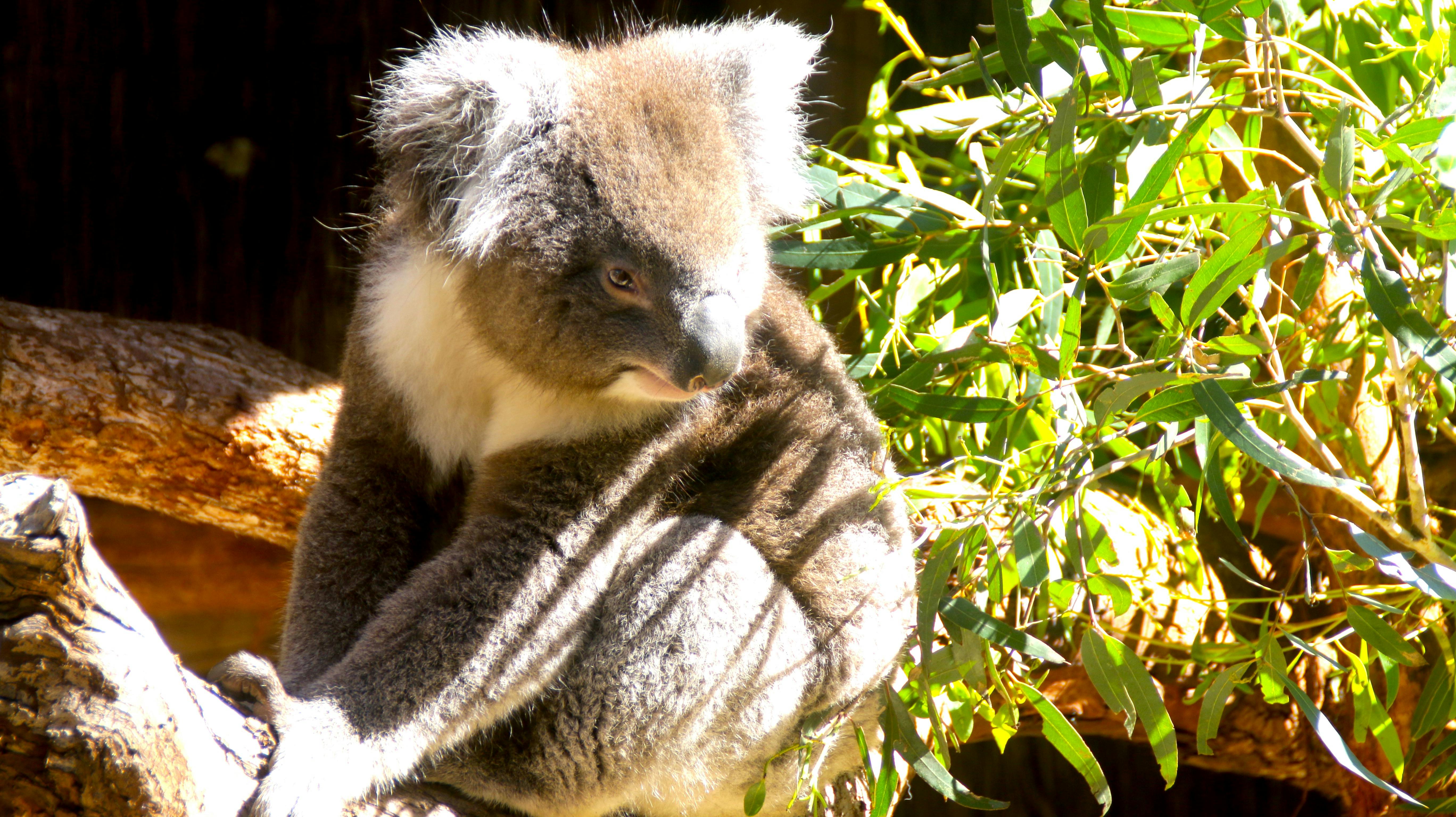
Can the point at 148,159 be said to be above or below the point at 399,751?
above

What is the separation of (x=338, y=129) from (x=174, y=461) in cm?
179

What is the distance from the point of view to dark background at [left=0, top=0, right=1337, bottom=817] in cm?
361

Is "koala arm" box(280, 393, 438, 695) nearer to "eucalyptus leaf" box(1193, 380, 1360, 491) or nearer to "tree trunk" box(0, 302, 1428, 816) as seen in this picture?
"tree trunk" box(0, 302, 1428, 816)

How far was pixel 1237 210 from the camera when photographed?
1446 mm

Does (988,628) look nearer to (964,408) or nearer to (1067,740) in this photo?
(1067,740)

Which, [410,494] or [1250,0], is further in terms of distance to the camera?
[410,494]

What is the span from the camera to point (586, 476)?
174 centimetres

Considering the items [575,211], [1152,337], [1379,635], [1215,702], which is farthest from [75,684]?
[1152,337]

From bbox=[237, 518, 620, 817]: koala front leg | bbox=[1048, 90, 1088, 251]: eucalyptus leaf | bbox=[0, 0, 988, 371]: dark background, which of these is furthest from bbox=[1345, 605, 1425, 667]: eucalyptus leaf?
bbox=[0, 0, 988, 371]: dark background

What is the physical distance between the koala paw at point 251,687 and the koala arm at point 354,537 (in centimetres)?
35

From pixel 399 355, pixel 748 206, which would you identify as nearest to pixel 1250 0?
pixel 748 206

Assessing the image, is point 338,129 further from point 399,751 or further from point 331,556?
point 399,751

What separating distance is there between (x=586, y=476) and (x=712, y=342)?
13.9 inches

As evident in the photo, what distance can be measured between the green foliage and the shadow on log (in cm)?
100
